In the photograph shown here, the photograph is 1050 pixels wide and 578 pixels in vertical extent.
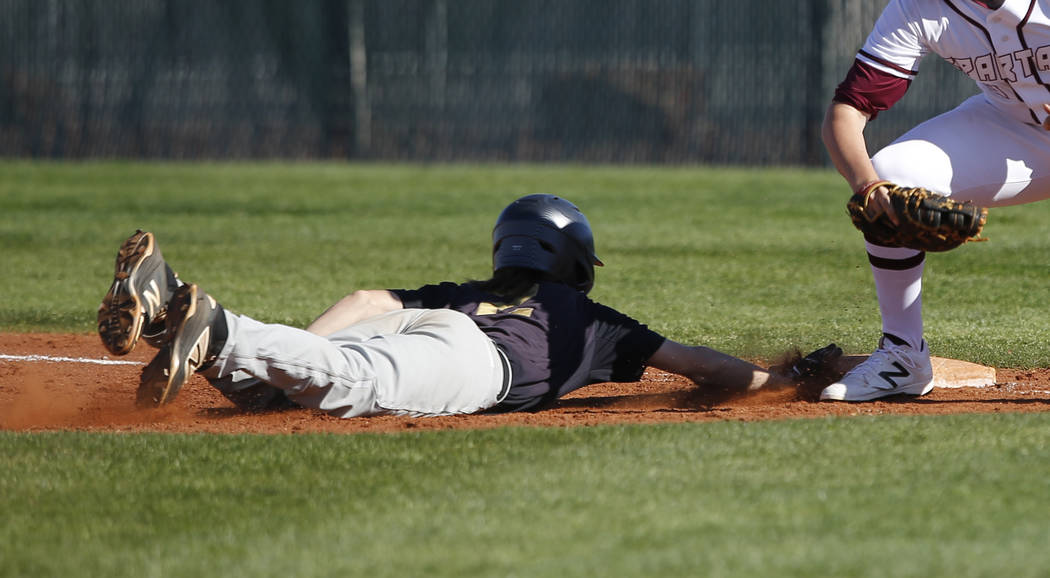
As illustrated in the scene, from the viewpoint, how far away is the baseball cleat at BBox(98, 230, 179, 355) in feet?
12.7

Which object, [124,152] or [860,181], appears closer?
[860,181]

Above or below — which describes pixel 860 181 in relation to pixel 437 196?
above

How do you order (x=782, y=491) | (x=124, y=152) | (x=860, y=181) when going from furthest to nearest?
Result: 1. (x=124, y=152)
2. (x=860, y=181)
3. (x=782, y=491)

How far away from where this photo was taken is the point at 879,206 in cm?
445

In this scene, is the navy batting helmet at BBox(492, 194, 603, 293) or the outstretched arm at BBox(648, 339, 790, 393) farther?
the navy batting helmet at BBox(492, 194, 603, 293)

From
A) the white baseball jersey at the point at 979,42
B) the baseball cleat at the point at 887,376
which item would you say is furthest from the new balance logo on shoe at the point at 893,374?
the white baseball jersey at the point at 979,42

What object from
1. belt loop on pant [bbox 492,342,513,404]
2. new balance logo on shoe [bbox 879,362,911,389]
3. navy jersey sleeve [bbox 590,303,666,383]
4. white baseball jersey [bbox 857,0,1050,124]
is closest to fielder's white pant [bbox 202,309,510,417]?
belt loop on pant [bbox 492,342,513,404]

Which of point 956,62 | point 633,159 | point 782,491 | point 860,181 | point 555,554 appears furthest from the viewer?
point 633,159

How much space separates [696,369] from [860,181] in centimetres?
90

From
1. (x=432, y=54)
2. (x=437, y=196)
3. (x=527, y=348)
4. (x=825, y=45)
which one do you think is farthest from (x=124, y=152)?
(x=527, y=348)

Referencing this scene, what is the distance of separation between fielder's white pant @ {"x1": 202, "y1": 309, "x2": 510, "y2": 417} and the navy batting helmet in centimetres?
55

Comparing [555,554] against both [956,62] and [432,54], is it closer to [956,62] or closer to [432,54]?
[956,62]

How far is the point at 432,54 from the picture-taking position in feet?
61.9

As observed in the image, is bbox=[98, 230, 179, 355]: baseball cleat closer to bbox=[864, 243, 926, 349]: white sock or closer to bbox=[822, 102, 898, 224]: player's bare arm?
bbox=[822, 102, 898, 224]: player's bare arm
